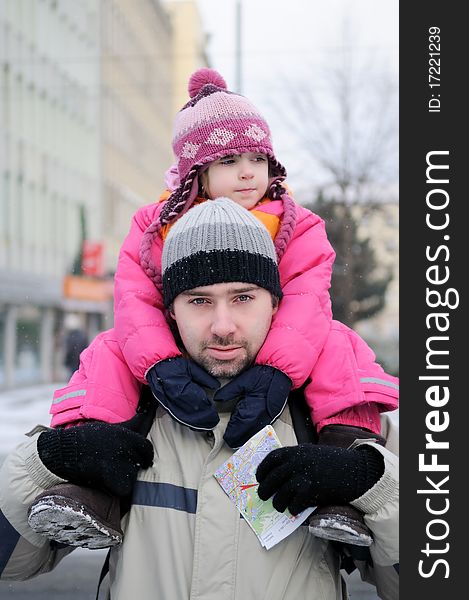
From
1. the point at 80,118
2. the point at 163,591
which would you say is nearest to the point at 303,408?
the point at 163,591

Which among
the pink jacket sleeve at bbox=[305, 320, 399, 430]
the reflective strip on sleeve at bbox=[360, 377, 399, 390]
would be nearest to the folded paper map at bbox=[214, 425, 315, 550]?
the pink jacket sleeve at bbox=[305, 320, 399, 430]

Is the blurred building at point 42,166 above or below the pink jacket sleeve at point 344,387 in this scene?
above

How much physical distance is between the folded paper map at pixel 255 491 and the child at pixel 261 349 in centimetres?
3

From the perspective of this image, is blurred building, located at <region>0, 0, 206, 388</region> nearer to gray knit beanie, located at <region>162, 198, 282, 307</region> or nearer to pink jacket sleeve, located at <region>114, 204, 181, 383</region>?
pink jacket sleeve, located at <region>114, 204, 181, 383</region>

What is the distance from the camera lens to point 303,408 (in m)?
2.26

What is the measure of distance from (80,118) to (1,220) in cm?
638

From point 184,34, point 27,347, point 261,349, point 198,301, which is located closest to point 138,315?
point 198,301

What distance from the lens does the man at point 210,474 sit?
6.62 ft

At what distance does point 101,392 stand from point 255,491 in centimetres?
44

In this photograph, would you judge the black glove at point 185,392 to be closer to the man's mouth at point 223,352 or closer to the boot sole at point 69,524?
the man's mouth at point 223,352

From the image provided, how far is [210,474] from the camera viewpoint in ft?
6.97

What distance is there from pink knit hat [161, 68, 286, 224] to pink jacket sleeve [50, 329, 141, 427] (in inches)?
16.6

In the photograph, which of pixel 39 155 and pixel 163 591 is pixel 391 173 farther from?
pixel 39 155

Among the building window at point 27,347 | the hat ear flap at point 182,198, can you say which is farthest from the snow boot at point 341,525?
the building window at point 27,347
